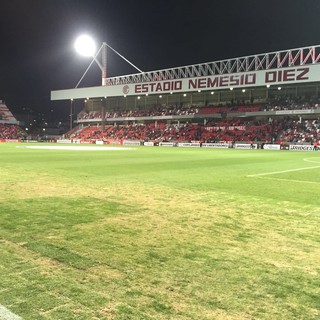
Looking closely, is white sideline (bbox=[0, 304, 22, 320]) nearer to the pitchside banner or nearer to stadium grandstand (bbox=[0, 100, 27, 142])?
the pitchside banner

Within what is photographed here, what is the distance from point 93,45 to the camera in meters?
70.4

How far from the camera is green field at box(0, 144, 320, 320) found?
3627mm

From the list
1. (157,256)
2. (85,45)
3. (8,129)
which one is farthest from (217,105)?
(157,256)

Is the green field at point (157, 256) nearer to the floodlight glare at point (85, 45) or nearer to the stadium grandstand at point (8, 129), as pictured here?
the floodlight glare at point (85, 45)

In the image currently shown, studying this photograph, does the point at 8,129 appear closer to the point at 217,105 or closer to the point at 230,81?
the point at 217,105

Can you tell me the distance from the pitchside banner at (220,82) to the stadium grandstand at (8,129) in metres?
23.8

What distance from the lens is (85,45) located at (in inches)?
2758

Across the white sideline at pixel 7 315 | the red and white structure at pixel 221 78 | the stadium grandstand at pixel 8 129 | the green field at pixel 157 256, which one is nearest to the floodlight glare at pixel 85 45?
the red and white structure at pixel 221 78

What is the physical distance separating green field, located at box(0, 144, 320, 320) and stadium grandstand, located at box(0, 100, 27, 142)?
254 feet

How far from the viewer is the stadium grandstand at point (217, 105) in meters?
54.7

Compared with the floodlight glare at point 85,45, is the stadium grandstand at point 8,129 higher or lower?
lower

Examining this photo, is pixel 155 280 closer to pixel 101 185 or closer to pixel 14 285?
pixel 14 285

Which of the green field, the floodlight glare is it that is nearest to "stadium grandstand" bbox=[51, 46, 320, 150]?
the floodlight glare

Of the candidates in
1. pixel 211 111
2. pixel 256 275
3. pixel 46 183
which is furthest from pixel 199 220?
pixel 211 111
